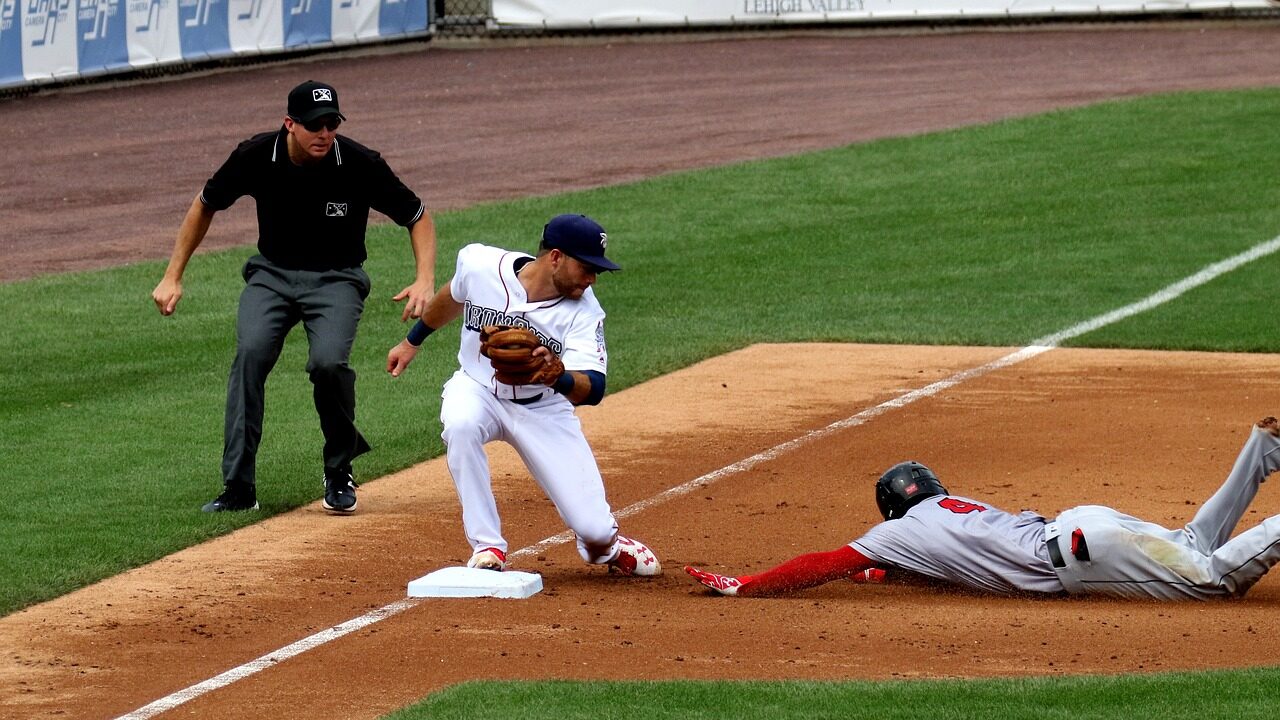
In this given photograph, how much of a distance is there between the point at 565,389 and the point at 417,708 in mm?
1597

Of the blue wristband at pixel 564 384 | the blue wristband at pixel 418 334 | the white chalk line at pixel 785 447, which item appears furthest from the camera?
the blue wristband at pixel 418 334

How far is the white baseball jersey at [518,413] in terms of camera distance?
23.6ft

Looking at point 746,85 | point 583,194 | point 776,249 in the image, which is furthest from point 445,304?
point 746,85

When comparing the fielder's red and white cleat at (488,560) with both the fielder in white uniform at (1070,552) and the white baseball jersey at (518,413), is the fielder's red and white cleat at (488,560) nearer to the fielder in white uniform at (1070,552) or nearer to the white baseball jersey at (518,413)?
the white baseball jersey at (518,413)

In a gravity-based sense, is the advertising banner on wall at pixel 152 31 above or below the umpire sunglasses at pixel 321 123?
above

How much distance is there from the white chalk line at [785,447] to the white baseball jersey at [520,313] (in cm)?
107

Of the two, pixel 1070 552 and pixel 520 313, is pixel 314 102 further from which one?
pixel 1070 552

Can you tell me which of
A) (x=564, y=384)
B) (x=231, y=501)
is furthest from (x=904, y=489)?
(x=231, y=501)

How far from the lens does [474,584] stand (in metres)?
7.11

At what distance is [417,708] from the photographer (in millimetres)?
5691

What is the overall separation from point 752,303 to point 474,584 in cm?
742

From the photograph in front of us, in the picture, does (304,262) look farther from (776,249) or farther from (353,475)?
(776,249)

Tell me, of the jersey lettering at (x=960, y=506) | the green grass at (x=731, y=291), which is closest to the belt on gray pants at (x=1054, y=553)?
the jersey lettering at (x=960, y=506)

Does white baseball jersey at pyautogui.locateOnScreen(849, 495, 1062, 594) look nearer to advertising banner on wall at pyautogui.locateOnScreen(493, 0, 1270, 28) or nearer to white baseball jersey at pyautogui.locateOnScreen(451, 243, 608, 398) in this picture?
white baseball jersey at pyautogui.locateOnScreen(451, 243, 608, 398)
